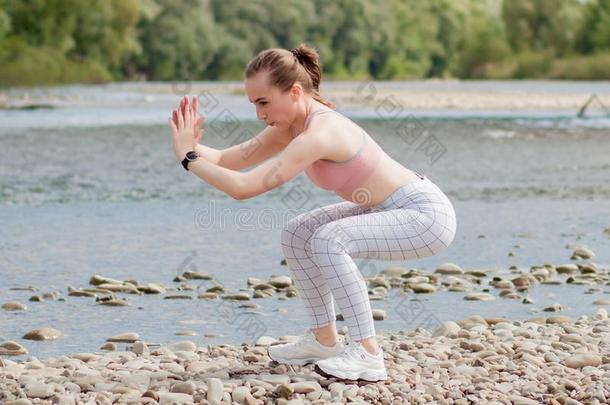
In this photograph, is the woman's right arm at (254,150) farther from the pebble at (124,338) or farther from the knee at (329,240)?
the pebble at (124,338)

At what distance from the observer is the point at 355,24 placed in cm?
10175

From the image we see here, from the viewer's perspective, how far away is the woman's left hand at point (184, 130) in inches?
221

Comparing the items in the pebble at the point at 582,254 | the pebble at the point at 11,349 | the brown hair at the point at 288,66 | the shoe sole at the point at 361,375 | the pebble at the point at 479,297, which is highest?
the pebble at the point at 582,254

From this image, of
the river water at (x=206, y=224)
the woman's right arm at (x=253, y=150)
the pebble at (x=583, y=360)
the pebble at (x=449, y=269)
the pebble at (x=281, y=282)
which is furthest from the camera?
the pebble at (x=449, y=269)

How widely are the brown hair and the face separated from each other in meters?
0.03

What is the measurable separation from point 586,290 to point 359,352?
14.2 feet

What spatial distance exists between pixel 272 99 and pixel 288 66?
6.7 inches

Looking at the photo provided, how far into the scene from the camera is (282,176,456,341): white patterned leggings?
226 inches

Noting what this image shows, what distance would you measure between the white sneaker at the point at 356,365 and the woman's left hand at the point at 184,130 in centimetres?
125

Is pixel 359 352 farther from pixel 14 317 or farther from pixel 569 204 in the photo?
pixel 569 204

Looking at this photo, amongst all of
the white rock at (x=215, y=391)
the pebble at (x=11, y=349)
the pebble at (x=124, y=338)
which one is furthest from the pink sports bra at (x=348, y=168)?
the pebble at (x=11, y=349)

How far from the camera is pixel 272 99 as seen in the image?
18.6 ft

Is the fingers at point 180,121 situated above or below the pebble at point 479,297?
above

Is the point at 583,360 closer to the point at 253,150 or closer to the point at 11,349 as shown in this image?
the point at 253,150
